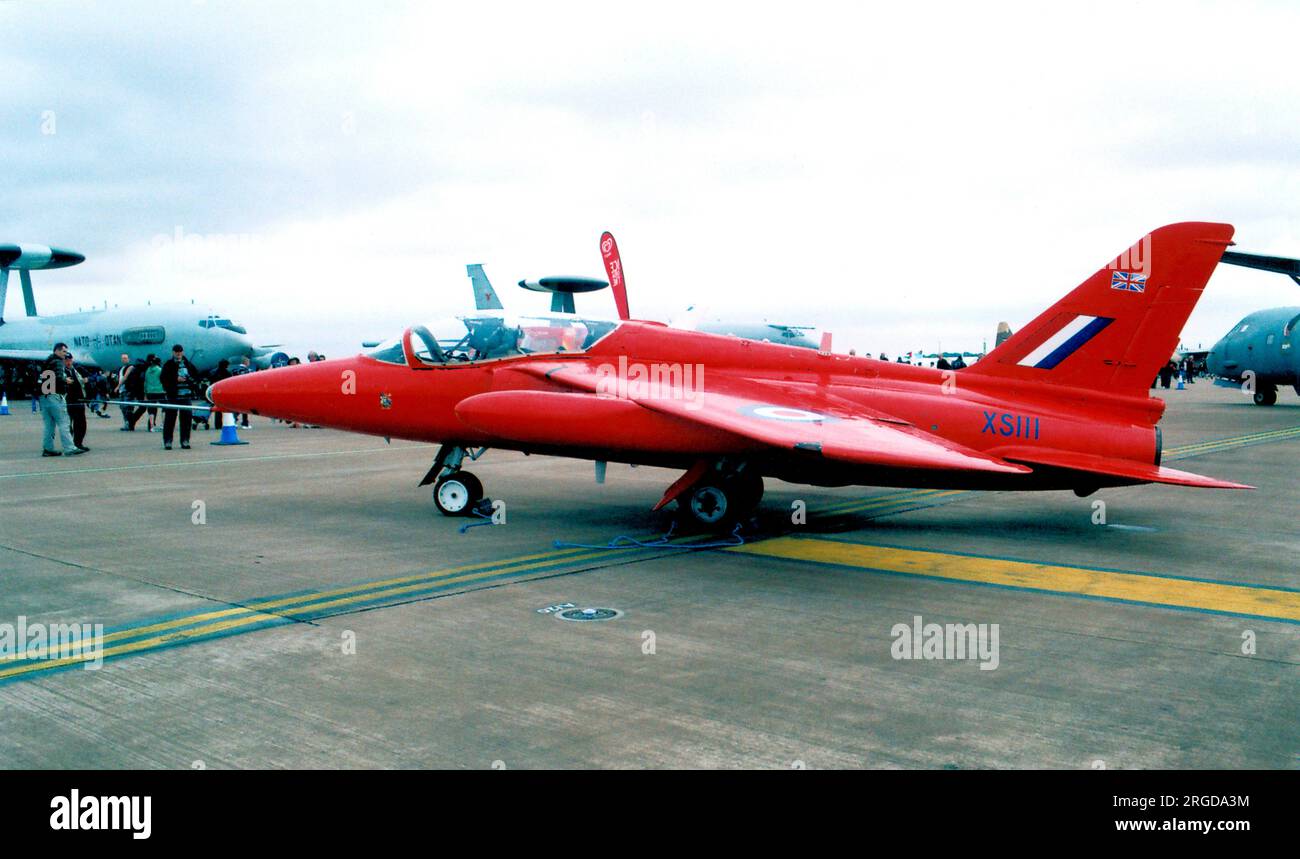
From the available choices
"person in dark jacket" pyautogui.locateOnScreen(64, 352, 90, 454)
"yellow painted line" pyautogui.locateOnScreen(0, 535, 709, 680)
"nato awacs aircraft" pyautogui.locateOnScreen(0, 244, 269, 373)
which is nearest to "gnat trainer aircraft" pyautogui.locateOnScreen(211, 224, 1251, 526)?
"yellow painted line" pyautogui.locateOnScreen(0, 535, 709, 680)

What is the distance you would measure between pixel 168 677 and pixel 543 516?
6684 millimetres

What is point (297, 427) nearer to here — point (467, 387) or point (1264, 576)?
point (467, 387)

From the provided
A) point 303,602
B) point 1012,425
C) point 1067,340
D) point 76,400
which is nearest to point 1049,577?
point 1012,425

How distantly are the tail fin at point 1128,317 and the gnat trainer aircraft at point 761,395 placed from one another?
2 centimetres

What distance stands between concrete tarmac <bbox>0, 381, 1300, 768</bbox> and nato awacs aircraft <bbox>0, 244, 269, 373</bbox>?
28380 millimetres

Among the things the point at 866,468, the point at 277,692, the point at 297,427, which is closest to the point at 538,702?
the point at 277,692

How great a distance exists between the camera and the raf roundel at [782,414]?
31.7 ft

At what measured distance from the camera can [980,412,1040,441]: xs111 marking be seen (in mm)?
11031

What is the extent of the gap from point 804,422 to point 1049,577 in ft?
9.22

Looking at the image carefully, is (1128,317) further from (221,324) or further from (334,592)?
(221,324)

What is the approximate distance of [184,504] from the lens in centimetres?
1291

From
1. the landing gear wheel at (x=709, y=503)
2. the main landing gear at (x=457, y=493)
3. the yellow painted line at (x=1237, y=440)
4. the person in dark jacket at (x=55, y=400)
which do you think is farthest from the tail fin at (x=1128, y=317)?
the person in dark jacket at (x=55, y=400)

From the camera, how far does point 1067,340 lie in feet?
38.0

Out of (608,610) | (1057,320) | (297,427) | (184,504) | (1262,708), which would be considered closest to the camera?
(1262,708)
